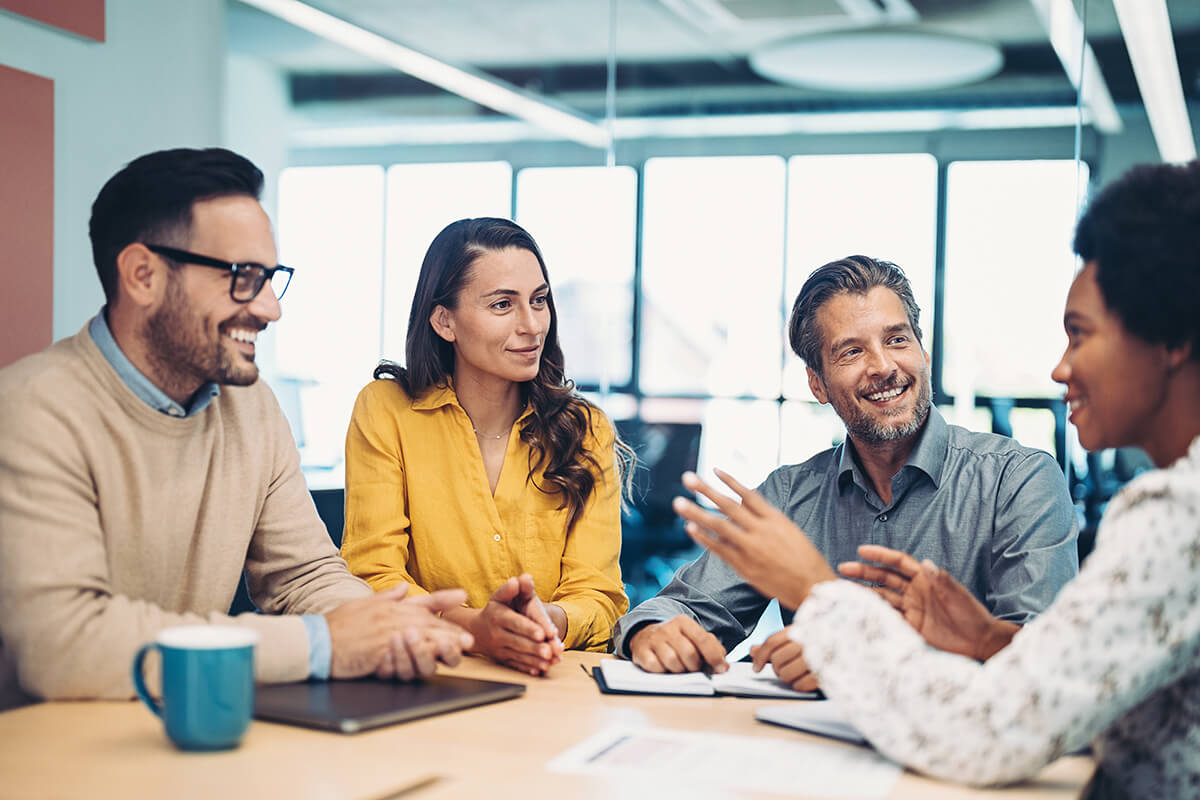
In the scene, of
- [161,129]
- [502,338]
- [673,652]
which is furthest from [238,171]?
[161,129]

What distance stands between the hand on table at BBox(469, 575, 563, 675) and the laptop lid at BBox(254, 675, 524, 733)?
12 cm

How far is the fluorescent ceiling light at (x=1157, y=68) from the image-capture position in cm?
427

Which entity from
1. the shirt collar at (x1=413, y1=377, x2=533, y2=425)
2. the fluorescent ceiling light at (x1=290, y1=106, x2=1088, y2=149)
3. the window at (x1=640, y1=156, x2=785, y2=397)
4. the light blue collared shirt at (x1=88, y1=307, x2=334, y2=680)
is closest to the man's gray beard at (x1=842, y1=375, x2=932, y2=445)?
the shirt collar at (x1=413, y1=377, x2=533, y2=425)

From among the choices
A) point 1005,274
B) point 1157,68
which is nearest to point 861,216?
point 1005,274

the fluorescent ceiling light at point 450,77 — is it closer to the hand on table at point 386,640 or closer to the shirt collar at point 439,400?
the shirt collar at point 439,400

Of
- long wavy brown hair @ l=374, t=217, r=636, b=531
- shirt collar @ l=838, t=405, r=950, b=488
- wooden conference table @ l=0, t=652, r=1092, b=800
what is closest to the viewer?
wooden conference table @ l=0, t=652, r=1092, b=800

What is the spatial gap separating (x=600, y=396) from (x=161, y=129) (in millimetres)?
3132

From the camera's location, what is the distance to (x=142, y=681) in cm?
120

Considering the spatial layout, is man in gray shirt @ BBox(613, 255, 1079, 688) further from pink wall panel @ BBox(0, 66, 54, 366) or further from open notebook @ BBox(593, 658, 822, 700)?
pink wall panel @ BBox(0, 66, 54, 366)

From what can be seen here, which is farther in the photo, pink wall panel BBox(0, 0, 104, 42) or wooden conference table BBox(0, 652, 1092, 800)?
pink wall panel BBox(0, 0, 104, 42)

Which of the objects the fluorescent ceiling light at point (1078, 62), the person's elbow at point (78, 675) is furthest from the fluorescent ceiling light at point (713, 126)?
the person's elbow at point (78, 675)

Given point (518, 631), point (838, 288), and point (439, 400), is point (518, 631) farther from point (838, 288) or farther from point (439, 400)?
point (838, 288)

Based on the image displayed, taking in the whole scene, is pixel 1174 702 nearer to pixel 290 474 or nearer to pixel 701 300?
pixel 290 474

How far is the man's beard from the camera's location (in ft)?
5.50
